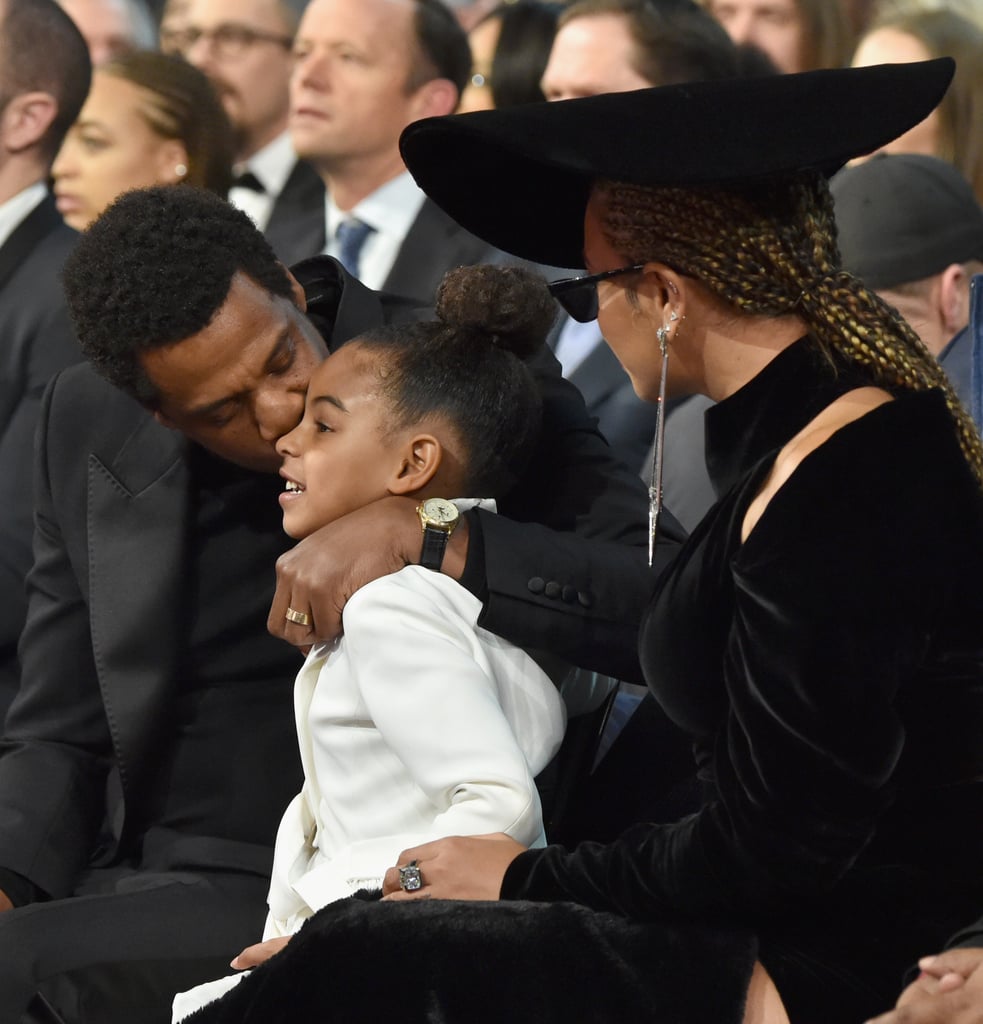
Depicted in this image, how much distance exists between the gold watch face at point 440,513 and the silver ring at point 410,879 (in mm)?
475

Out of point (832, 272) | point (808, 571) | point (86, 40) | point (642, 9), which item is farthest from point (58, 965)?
point (86, 40)

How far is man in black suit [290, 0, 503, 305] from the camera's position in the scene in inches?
191

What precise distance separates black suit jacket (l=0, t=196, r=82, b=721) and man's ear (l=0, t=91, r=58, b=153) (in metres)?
0.47

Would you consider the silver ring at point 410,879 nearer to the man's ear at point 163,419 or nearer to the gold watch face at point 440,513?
the gold watch face at point 440,513

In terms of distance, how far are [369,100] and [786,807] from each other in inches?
149

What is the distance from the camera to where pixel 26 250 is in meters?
4.30

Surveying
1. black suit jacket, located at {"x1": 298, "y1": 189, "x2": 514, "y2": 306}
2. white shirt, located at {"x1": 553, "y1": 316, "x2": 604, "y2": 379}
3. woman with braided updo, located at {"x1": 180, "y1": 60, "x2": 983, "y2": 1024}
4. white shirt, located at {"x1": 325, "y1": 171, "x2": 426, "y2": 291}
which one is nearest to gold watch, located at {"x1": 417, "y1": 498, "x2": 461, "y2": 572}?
woman with braided updo, located at {"x1": 180, "y1": 60, "x2": 983, "y2": 1024}

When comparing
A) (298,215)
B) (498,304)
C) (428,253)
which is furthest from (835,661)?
(298,215)

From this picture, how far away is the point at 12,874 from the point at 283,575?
718 millimetres

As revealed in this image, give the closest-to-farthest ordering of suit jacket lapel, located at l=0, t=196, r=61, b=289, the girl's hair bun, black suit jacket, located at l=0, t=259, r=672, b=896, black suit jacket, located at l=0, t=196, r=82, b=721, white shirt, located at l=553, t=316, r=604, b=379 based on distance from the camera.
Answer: the girl's hair bun < black suit jacket, located at l=0, t=259, r=672, b=896 < black suit jacket, located at l=0, t=196, r=82, b=721 < white shirt, located at l=553, t=316, r=604, b=379 < suit jacket lapel, located at l=0, t=196, r=61, b=289

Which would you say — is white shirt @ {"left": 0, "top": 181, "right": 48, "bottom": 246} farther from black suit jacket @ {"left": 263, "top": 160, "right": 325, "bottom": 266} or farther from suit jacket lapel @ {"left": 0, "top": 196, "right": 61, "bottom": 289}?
black suit jacket @ {"left": 263, "top": 160, "right": 325, "bottom": 266}

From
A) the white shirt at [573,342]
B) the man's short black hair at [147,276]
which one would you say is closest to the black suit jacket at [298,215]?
the white shirt at [573,342]

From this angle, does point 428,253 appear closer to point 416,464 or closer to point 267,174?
point 267,174

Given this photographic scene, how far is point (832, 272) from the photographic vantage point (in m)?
1.82
